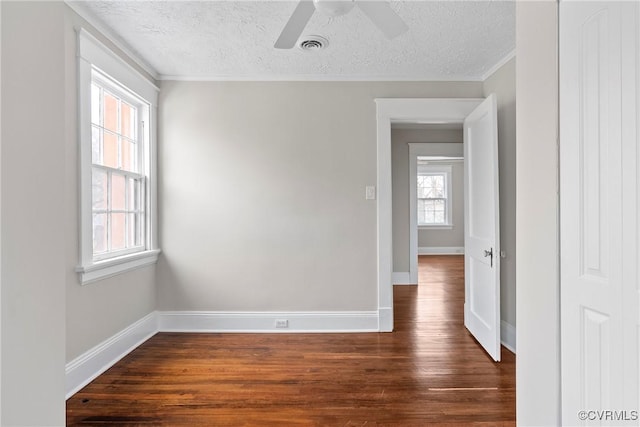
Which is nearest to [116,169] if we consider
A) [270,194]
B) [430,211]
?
[270,194]

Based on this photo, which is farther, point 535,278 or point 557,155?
point 535,278

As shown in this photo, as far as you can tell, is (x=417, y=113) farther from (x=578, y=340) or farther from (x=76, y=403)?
(x=76, y=403)

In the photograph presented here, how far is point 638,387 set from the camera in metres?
1.06

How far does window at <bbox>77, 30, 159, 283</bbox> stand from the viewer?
2.25 m

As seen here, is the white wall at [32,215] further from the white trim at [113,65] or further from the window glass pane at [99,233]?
the window glass pane at [99,233]

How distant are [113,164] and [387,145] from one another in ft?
7.82

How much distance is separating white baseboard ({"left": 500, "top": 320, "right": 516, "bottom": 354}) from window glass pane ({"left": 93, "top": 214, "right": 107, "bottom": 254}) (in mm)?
3331

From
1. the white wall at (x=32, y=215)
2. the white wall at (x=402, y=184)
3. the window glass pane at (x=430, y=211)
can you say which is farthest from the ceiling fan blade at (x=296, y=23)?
the window glass pane at (x=430, y=211)

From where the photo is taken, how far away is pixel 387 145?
3234 mm

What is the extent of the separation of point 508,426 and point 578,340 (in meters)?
0.89

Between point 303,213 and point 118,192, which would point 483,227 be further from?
point 118,192

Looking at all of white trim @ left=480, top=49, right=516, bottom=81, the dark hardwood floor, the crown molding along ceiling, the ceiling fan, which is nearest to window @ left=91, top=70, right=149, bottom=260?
the crown molding along ceiling

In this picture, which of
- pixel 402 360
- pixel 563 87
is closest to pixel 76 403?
pixel 402 360

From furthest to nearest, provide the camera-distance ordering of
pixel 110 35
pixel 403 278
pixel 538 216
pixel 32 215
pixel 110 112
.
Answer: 1. pixel 403 278
2. pixel 110 112
3. pixel 110 35
4. pixel 538 216
5. pixel 32 215
